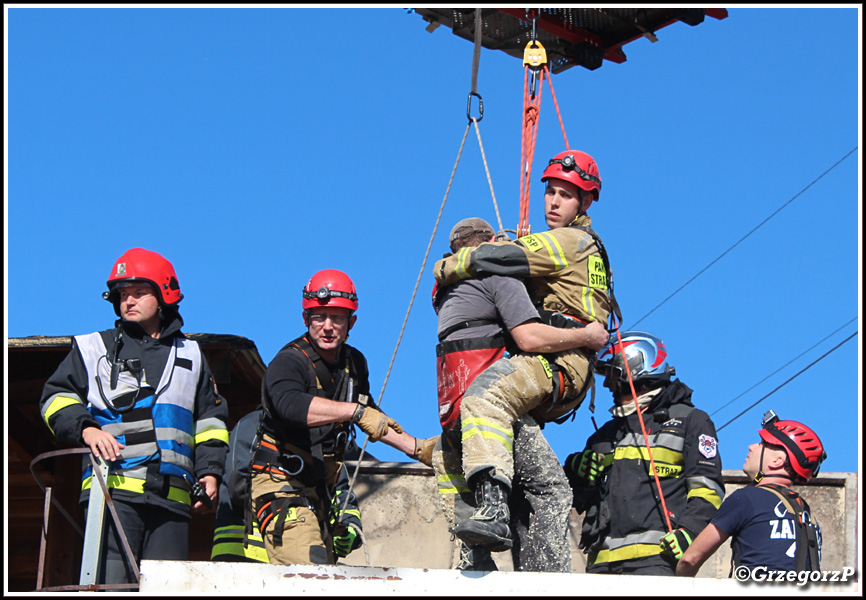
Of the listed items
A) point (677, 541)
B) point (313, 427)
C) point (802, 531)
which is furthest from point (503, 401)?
point (802, 531)

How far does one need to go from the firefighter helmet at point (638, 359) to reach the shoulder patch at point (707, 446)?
580 millimetres

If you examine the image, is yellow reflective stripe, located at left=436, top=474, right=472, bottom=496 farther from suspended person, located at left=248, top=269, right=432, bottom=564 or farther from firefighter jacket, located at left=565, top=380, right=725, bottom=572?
firefighter jacket, located at left=565, top=380, right=725, bottom=572

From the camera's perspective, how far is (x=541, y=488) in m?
6.02

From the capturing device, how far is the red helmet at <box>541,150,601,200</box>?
6.55 m

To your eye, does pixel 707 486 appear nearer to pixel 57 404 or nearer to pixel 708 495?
pixel 708 495

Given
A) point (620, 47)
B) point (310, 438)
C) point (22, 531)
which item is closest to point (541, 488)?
point (310, 438)

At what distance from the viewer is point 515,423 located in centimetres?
603

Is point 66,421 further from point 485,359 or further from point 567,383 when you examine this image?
point 567,383

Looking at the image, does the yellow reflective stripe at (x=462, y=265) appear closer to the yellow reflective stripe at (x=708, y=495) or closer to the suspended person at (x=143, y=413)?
the suspended person at (x=143, y=413)

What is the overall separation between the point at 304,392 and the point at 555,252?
163cm

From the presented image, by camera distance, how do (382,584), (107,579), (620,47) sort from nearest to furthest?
(382,584) → (107,579) → (620,47)

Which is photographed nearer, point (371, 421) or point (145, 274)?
point (371, 421)

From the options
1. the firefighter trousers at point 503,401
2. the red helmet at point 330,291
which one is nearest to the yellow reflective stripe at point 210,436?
the red helmet at point 330,291

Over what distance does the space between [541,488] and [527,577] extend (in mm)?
1002
